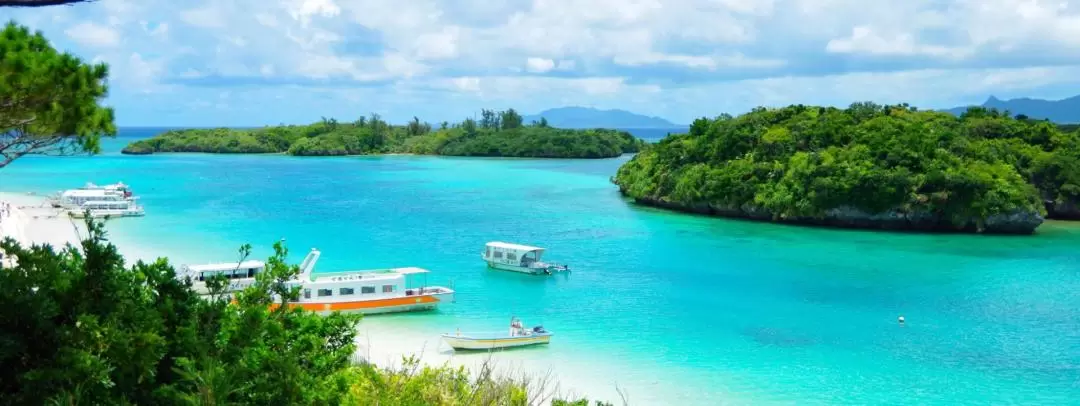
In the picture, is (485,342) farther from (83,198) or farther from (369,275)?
(83,198)

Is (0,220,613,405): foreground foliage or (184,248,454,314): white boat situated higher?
(0,220,613,405): foreground foliage

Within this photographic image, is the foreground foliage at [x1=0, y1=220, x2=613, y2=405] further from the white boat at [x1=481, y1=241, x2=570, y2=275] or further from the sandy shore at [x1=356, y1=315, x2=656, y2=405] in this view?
the white boat at [x1=481, y1=241, x2=570, y2=275]

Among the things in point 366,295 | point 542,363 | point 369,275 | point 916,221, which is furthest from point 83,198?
point 916,221

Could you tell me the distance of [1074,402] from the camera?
49.3ft

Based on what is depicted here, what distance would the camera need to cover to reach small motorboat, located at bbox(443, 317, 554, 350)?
1750cm

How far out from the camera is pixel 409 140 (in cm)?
12075

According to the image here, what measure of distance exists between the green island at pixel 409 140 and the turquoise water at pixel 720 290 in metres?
57.4

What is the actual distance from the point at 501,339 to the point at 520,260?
9.10 meters

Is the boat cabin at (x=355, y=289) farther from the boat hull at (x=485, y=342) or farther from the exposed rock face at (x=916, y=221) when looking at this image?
the exposed rock face at (x=916, y=221)

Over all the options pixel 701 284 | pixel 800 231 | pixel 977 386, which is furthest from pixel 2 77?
pixel 800 231

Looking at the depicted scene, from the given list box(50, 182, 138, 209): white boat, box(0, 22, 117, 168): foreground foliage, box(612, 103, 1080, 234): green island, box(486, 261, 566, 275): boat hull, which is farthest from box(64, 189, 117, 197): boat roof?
box(0, 22, 117, 168): foreground foliage

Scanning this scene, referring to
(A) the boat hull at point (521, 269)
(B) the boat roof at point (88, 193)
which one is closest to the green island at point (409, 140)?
(B) the boat roof at point (88, 193)

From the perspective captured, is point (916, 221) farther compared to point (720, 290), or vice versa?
point (916, 221)

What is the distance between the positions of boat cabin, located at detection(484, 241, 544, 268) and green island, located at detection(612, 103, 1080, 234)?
682 inches
